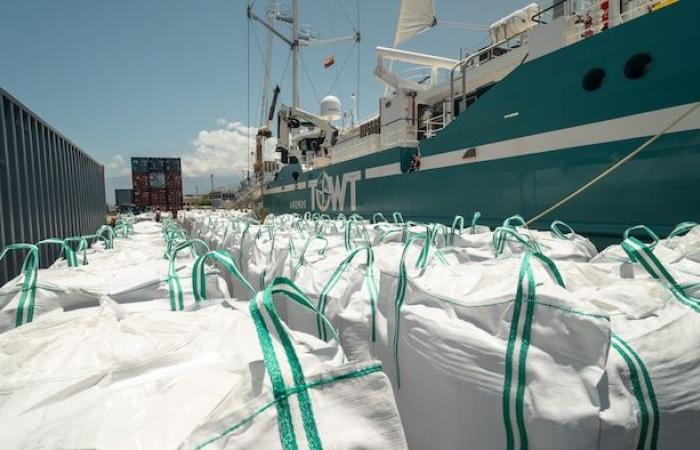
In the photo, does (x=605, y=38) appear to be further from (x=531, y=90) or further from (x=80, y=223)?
(x=80, y=223)

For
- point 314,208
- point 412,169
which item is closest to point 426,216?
point 412,169

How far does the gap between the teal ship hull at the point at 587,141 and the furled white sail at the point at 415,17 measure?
16.1ft

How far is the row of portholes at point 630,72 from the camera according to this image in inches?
153

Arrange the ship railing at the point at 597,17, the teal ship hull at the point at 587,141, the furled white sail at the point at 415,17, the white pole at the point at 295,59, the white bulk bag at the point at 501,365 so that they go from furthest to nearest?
the white pole at the point at 295,59 → the furled white sail at the point at 415,17 → the ship railing at the point at 597,17 → the teal ship hull at the point at 587,141 → the white bulk bag at the point at 501,365

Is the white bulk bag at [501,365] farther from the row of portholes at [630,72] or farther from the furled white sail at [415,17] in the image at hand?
the furled white sail at [415,17]

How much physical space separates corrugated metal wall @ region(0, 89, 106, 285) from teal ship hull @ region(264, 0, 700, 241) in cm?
563

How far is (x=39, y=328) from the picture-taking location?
1028 millimetres

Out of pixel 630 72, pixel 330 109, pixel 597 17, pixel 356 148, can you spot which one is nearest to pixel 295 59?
pixel 330 109

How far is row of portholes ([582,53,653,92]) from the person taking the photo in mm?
3889

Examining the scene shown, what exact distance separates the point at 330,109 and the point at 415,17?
4.88 meters

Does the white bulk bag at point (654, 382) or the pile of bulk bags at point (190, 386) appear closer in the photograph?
the pile of bulk bags at point (190, 386)

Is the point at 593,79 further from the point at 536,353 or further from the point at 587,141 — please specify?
the point at 536,353

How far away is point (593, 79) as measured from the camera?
437 centimetres

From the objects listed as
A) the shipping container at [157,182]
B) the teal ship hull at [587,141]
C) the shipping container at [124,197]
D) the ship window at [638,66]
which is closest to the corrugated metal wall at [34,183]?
the teal ship hull at [587,141]
